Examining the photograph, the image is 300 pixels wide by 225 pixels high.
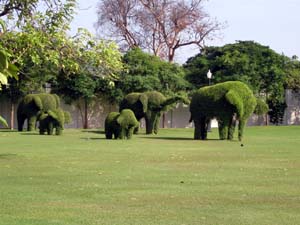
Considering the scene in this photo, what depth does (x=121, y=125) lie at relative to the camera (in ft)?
82.9

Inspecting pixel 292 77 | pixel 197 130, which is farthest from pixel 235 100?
pixel 292 77

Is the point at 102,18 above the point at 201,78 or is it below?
above

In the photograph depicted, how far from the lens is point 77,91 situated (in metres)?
40.6

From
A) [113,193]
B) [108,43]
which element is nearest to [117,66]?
[108,43]

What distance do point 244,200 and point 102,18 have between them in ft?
158

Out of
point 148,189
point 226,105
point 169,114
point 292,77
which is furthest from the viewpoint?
point 292,77

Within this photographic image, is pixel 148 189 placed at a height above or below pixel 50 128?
below

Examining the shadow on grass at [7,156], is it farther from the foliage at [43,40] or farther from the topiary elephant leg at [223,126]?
the topiary elephant leg at [223,126]

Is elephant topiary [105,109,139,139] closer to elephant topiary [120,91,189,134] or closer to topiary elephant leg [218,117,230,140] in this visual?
topiary elephant leg [218,117,230,140]

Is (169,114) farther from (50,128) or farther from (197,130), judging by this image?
(197,130)

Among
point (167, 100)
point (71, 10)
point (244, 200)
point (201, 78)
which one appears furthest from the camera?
point (201, 78)

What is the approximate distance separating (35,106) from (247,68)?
17888 millimetres

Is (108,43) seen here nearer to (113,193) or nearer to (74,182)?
(74,182)

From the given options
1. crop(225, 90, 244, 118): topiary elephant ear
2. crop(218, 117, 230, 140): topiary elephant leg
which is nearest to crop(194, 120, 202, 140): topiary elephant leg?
crop(218, 117, 230, 140): topiary elephant leg
